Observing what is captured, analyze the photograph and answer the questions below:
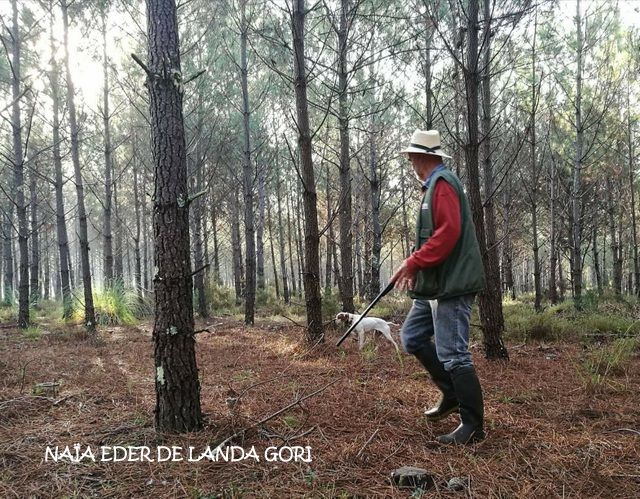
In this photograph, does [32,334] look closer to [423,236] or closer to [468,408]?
[423,236]

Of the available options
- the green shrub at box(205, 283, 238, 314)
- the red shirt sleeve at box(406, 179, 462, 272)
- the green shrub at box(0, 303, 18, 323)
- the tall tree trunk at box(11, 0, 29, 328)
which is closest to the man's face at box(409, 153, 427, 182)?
the red shirt sleeve at box(406, 179, 462, 272)

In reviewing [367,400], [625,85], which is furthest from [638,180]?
[367,400]

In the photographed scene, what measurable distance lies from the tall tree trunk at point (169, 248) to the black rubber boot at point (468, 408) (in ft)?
5.37

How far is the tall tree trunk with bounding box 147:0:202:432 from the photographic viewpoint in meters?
2.87

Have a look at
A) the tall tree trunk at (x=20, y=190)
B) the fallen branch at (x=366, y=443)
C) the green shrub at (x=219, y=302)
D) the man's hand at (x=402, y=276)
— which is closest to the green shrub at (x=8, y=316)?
the tall tree trunk at (x=20, y=190)

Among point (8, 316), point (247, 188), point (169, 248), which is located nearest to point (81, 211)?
point (247, 188)

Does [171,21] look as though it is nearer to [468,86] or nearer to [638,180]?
[468,86]

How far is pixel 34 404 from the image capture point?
353 centimetres

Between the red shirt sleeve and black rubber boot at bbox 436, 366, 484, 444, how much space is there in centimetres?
68

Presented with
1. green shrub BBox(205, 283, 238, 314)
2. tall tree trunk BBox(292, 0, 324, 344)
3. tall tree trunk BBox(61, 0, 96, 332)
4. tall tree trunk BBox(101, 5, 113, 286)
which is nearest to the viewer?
tall tree trunk BBox(292, 0, 324, 344)

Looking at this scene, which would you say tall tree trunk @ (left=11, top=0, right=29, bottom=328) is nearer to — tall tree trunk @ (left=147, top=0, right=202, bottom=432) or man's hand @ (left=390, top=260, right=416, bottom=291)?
tall tree trunk @ (left=147, top=0, right=202, bottom=432)

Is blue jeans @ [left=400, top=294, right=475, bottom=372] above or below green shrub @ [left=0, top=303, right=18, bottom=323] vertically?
above

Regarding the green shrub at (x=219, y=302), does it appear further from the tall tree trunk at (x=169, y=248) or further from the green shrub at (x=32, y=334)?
the tall tree trunk at (x=169, y=248)

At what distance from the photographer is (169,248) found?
2.88 metres
